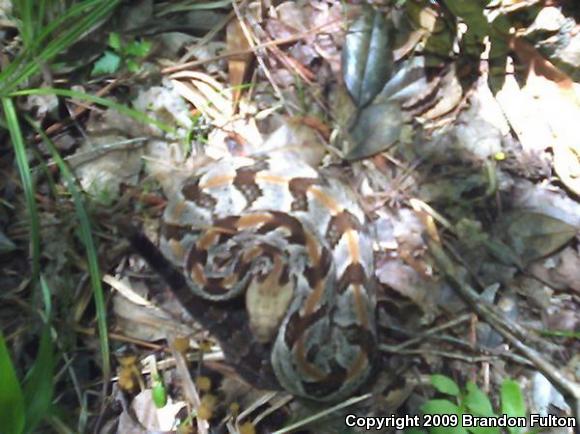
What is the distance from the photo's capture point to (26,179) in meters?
2.43

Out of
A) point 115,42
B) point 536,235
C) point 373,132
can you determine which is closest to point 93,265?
point 115,42

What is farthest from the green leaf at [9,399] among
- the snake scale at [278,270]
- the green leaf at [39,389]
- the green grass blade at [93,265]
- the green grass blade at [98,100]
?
the green grass blade at [98,100]

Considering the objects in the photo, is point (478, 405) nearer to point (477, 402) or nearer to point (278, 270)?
point (477, 402)

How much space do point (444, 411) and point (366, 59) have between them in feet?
4.82

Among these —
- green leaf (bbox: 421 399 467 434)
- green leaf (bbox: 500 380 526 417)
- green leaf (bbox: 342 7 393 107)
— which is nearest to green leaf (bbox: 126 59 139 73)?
green leaf (bbox: 342 7 393 107)

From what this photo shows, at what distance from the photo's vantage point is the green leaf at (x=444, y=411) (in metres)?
2.26

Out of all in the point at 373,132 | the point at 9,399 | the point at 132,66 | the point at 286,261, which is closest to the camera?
the point at 9,399

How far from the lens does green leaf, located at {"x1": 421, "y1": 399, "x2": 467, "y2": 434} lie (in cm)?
226

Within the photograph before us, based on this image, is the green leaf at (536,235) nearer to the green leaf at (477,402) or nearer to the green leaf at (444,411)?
the green leaf at (477,402)

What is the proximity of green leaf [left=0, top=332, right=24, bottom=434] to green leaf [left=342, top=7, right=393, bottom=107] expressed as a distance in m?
1.69

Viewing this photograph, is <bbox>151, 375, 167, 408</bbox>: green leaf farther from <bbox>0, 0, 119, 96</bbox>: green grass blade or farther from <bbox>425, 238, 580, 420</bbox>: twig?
<bbox>0, 0, 119, 96</bbox>: green grass blade

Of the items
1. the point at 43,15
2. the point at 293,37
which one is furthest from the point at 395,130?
the point at 43,15

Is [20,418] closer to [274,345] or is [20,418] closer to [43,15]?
[274,345]

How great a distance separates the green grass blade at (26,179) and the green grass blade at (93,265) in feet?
0.44
